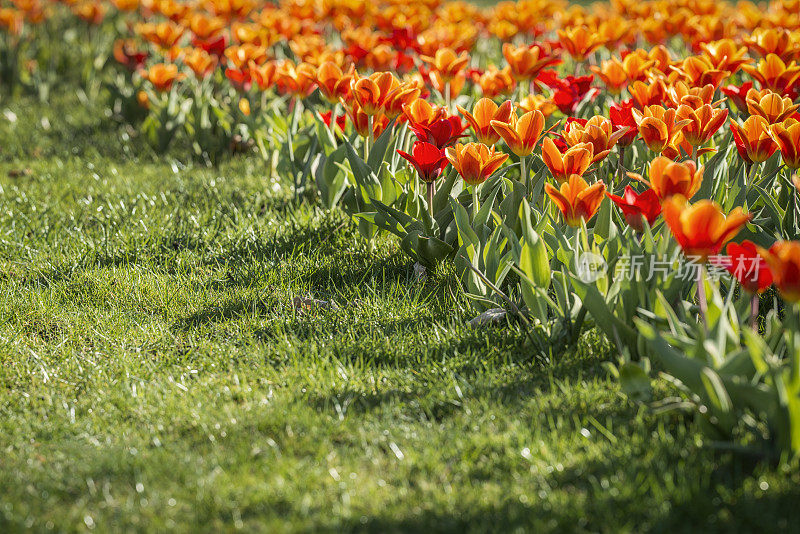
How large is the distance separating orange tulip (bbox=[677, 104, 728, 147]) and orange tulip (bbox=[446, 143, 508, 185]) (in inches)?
26.6

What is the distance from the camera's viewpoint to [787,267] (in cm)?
195

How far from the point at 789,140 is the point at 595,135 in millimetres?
628

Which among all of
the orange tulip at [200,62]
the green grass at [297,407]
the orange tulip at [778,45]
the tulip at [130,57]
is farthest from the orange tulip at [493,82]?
the tulip at [130,57]

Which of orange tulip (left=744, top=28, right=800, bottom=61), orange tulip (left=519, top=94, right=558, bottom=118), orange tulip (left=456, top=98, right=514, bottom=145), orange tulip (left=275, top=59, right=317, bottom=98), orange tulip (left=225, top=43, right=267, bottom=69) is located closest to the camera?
orange tulip (left=456, top=98, right=514, bottom=145)

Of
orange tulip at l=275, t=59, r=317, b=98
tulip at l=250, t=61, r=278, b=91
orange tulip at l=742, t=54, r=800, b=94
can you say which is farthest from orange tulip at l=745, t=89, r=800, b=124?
tulip at l=250, t=61, r=278, b=91

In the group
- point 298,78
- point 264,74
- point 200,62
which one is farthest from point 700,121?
point 200,62

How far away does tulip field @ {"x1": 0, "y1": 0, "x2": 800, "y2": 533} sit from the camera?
2107 millimetres

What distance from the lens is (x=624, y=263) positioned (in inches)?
103

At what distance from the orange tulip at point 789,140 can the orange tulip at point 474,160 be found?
0.90 meters

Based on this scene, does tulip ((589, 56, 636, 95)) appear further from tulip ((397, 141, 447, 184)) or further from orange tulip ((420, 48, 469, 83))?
tulip ((397, 141, 447, 184))

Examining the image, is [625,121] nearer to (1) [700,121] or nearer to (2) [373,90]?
(1) [700,121]

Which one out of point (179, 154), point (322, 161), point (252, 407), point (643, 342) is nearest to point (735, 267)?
point (643, 342)

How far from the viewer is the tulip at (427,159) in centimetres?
303

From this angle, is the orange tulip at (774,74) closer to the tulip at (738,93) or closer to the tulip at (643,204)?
the tulip at (738,93)
